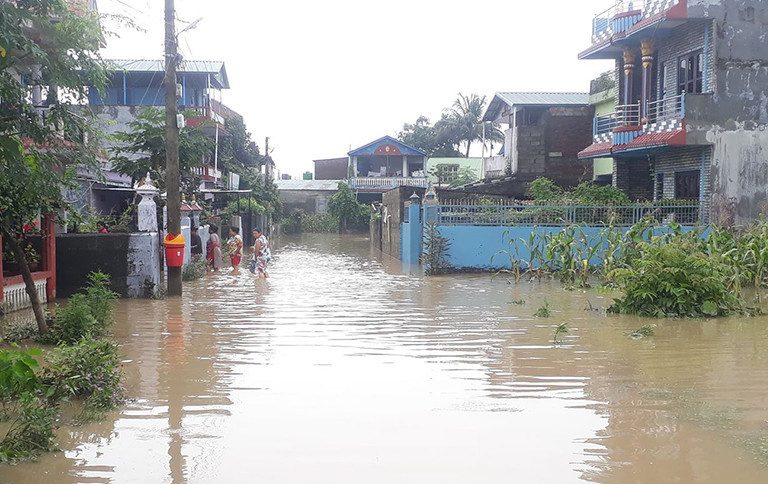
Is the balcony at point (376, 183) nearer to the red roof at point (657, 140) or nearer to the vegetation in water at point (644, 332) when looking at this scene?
the red roof at point (657, 140)

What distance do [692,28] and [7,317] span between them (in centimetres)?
1964

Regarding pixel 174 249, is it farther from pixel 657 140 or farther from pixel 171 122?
pixel 657 140

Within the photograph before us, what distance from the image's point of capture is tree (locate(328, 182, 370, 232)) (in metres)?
56.5

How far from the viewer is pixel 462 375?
29.8 feet

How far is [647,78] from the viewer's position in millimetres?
25125

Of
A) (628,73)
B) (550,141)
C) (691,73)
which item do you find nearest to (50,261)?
(691,73)

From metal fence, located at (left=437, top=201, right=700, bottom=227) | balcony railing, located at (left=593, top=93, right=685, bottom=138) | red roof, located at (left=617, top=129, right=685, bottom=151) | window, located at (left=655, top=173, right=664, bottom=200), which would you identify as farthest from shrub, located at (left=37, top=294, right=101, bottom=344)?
window, located at (left=655, top=173, right=664, bottom=200)

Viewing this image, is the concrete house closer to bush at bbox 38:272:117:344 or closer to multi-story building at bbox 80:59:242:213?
multi-story building at bbox 80:59:242:213

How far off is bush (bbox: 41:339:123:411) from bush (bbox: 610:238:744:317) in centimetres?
895

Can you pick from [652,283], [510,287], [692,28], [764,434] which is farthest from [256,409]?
[692,28]

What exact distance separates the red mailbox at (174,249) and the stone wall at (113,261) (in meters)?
0.31

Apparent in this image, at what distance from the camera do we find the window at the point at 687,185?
78.8 feet

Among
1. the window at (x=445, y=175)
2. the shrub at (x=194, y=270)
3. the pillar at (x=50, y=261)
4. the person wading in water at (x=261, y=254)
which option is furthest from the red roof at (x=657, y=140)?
the window at (x=445, y=175)

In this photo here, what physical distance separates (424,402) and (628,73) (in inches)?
819
